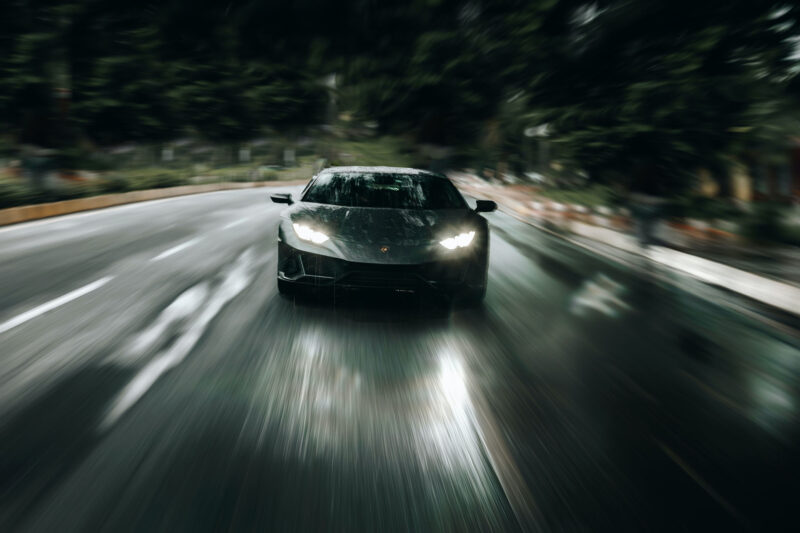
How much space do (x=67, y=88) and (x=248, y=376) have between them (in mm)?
23055

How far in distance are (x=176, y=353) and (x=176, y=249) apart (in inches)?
235

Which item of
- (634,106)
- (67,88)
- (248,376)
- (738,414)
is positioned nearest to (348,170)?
(248,376)

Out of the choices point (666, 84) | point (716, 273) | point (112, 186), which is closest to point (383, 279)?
point (716, 273)

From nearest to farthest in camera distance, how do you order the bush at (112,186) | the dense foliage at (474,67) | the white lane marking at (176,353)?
the white lane marking at (176,353) → the dense foliage at (474,67) → the bush at (112,186)

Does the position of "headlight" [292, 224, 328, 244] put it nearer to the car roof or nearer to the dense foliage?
the car roof

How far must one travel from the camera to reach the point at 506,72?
26125 millimetres

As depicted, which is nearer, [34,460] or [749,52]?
[34,460]

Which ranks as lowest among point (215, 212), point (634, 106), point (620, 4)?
point (215, 212)

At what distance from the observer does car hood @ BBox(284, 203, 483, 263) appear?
5.60 meters

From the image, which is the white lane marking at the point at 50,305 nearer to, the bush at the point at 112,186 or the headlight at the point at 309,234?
the headlight at the point at 309,234

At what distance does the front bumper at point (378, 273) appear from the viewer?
5.55 metres

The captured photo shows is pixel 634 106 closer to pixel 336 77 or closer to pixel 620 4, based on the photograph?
pixel 620 4

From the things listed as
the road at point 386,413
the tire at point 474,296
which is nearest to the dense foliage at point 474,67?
the road at point 386,413

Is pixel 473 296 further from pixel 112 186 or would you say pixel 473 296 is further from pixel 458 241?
pixel 112 186
